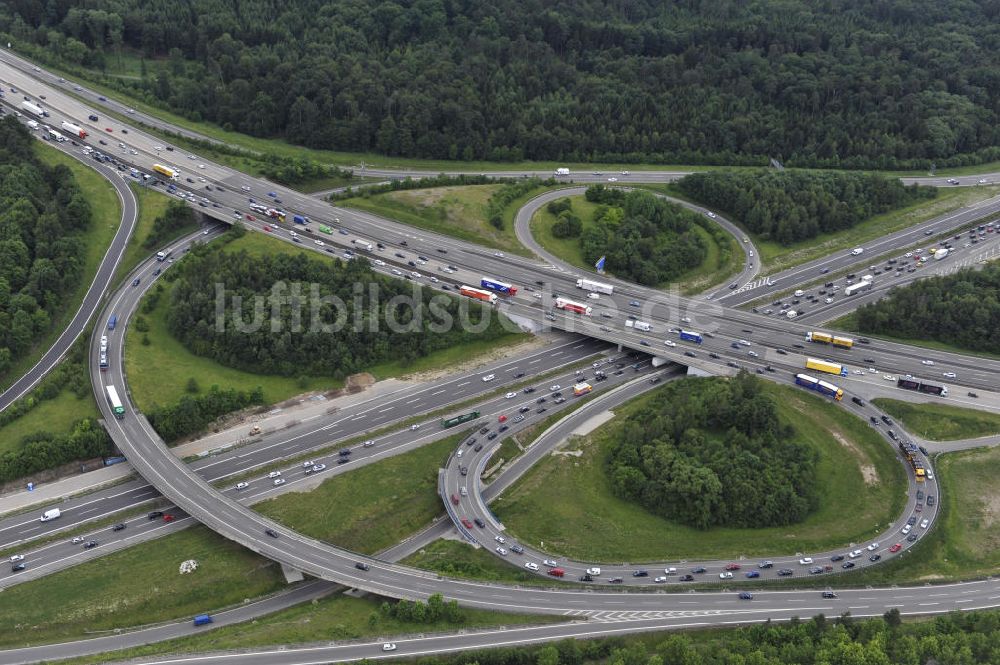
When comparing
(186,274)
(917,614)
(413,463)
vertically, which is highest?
(186,274)

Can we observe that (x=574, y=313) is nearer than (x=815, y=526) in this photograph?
No

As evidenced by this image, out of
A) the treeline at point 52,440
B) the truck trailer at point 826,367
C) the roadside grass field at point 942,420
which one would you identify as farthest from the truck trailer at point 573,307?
the treeline at point 52,440

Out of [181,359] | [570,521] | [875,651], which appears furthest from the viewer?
[181,359]

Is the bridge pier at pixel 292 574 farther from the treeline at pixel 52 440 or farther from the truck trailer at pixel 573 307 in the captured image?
the truck trailer at pixel 573 307

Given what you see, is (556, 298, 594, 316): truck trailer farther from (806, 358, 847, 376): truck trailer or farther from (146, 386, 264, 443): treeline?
(146, 386, 264, 443): treeline

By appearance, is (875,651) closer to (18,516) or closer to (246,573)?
(246,573)

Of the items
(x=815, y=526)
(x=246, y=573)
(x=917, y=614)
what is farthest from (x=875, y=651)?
(x=246, y=573)
